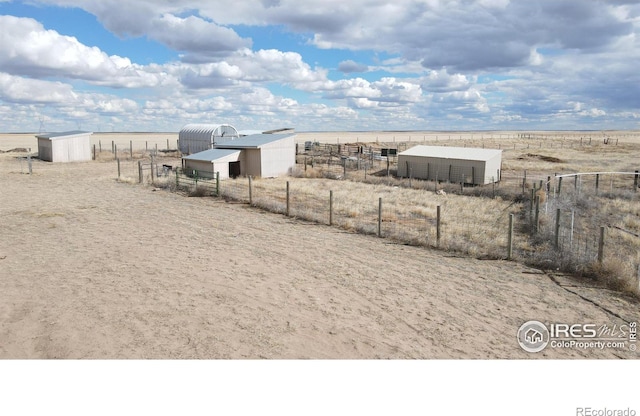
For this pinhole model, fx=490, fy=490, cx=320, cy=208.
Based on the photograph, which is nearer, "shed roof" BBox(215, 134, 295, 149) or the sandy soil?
the sandy soil

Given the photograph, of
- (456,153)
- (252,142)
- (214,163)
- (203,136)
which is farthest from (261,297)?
(203,136)

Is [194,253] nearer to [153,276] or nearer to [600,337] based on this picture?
[153,276]

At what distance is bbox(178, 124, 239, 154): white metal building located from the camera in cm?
4784

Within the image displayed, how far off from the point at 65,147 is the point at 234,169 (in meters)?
20.9

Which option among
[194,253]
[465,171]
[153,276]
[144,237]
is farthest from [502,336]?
[465,171]

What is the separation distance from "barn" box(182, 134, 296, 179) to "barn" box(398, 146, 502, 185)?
8471 millimetres

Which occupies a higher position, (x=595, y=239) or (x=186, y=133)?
(x=186, y=133)

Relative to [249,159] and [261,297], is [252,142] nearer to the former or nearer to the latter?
[249,159]

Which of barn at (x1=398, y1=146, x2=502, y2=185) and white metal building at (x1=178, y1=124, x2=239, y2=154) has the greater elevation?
white metal building at (x1=178, y1=124, x2=239, y2=154)

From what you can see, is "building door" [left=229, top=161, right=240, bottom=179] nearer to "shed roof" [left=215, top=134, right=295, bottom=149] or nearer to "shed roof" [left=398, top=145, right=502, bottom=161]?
"shed roof" [left=215, top=134, right=295, bottom=149]

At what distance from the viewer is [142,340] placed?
282 inches

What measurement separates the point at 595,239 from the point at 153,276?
1259cm

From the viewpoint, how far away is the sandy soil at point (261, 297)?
7.18 m

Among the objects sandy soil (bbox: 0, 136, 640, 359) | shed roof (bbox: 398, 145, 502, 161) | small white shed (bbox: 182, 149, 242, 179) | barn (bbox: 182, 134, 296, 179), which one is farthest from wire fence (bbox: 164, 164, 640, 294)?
shed roof (bbox: 398, 145, 502, 161)
